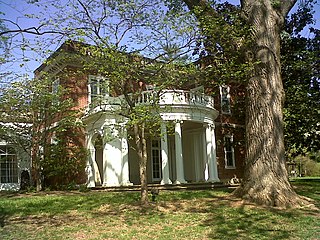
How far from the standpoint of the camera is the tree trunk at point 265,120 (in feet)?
34.0

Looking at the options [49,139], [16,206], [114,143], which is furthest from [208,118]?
[16,206]

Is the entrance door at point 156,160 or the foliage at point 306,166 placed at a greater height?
the entrance door at point 156,160

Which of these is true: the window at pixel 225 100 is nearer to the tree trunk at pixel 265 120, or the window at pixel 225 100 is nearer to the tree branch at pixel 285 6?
the tree branch at pixel 285 6

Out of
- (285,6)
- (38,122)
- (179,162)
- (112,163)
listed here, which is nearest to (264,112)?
(285,6)

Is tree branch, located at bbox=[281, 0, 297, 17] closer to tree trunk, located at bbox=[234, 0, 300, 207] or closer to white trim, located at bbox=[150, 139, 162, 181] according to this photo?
tree trunk, located at bbox=[234, 0, 300, 207]

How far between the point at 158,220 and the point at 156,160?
13556 millimetres

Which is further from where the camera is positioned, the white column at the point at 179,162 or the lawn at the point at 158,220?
the white column at the point at 179,162

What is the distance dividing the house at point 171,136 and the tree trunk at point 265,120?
8.72 ft

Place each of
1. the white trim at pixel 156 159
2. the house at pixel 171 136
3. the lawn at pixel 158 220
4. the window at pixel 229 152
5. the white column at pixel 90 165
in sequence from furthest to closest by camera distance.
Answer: the window at pixel 229 152
the white trim at pixel 156 159
the white column at pixel 90 165
the house at pixel 171 136
the lawn at pixel 158 220

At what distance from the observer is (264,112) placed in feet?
36.1

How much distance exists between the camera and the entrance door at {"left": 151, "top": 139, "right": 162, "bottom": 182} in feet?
72.1

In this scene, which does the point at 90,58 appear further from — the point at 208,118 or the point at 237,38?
the point at 208,118

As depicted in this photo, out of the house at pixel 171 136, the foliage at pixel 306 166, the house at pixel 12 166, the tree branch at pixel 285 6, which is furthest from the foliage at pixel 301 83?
the foliage at pixel 306 166

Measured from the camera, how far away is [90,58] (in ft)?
32.3
